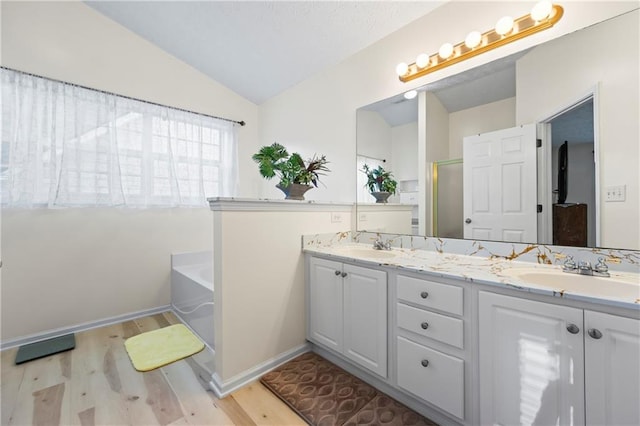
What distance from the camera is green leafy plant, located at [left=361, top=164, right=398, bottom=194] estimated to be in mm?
2076

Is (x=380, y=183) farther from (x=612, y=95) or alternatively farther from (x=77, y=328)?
(x=77, y=328)

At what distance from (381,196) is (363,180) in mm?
218

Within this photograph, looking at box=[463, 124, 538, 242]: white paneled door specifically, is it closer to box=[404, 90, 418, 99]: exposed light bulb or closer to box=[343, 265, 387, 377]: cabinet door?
box=[404, 90, 418, 99]: exposed light bulb

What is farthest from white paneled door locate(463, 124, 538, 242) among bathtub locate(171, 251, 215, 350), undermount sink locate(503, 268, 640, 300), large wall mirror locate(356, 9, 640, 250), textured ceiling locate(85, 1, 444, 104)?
bathtub locate(171, 251, 215, 350)

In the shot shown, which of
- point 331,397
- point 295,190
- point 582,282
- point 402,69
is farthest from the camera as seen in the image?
point 295,190

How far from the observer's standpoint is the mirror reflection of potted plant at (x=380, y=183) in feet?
6.83

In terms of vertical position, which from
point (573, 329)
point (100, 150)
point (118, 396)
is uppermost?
point (100, 150)

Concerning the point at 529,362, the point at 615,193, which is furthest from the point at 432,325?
the point at 615,193

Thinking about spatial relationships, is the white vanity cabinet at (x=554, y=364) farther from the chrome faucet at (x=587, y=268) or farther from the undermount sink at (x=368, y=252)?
the undermount sink at (x=368, y=252)

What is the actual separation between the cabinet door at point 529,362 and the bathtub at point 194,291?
1608 millimetres

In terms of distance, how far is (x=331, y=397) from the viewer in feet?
4.90

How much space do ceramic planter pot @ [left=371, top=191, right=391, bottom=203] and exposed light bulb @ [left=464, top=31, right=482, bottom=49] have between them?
107 centimetres

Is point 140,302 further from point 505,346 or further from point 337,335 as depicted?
point 505,346

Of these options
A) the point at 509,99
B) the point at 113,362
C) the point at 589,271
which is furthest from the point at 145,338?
the point at 509,99
